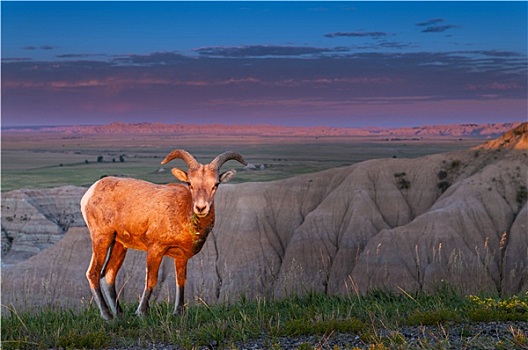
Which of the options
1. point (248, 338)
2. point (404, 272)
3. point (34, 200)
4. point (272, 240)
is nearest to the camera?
point (248, 338)

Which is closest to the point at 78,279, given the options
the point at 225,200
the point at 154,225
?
the point at 225,200

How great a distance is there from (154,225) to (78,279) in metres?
70.6

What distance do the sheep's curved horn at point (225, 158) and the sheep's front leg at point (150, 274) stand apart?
2.05 m

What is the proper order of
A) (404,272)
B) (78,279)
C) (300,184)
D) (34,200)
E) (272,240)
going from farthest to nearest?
(34,200) → (300,184) → (272,240) → (78,279) → (404,272)

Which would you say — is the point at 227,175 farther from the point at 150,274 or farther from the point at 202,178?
the point at 150,274

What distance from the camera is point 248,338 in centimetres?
1160

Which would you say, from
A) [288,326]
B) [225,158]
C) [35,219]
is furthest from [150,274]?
[35,219]

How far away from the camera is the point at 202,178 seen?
1270 centimetres

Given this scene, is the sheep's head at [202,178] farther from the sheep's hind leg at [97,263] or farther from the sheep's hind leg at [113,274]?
the sheep's hind leg at [113,274]

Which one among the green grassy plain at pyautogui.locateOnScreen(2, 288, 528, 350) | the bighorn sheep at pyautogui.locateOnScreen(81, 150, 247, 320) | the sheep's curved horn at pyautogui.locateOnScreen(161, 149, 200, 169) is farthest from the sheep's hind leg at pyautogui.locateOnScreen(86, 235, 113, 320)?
the sheep's curved horn at pyautogui.locateOnScreen(161, 149, 200, 169)

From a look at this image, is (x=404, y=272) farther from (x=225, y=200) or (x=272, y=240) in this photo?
(x=225, y=200)

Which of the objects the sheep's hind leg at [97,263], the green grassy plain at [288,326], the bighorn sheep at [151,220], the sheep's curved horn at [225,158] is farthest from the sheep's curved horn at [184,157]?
the green grassy plain at [288,326]

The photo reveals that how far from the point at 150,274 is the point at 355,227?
3014 inches

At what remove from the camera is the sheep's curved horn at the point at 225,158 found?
13.0 metres
